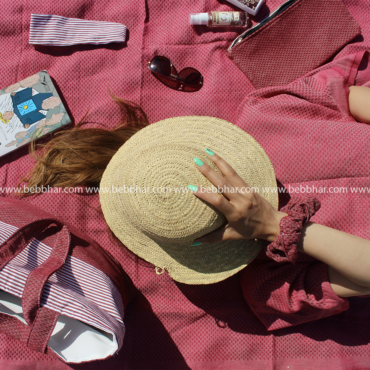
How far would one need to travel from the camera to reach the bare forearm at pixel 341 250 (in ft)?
2.80

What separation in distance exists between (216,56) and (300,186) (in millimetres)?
774

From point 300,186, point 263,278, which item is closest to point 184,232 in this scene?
point 263,278

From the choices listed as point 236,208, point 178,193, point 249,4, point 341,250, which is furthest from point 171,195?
point 249,4

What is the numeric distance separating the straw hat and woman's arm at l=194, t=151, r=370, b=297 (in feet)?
0.12

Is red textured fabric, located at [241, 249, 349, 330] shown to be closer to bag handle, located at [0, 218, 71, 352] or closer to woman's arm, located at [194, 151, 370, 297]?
woman's arm, located at [194, 151, 370, 297]

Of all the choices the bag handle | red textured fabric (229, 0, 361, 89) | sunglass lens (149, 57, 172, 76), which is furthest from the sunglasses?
the bag handle

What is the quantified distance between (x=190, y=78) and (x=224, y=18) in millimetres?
336

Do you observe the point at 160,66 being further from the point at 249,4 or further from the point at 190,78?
the point at 249,4

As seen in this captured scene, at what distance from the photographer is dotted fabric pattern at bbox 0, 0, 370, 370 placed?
1.08m

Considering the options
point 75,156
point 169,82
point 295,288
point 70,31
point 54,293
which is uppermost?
point 70,31

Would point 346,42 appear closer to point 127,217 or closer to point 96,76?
point 96,76

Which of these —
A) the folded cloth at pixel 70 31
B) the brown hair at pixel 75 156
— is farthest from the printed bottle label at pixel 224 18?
the brown hair at pixel 75 156

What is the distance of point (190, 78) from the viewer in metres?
1.37

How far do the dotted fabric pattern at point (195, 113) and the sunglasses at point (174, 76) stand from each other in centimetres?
4
